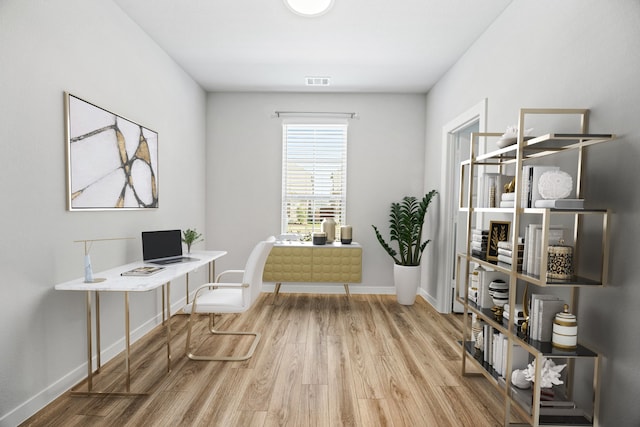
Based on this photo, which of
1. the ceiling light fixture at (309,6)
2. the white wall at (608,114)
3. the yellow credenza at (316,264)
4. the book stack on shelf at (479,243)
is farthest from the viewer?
the yellow credenza at (316,264)

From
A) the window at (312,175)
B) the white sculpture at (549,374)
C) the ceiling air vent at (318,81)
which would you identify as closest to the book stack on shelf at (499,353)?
the white sculpture at (549,374)

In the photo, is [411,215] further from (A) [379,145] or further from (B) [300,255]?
(B) [300,255]

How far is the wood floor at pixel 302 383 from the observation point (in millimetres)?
2051

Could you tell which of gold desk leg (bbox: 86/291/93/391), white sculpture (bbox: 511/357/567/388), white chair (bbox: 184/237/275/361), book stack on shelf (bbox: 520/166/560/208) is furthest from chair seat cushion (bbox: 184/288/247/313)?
book stack on shelf (bbox: 520/166/560/208)

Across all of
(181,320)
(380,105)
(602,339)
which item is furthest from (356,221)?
(602,339)

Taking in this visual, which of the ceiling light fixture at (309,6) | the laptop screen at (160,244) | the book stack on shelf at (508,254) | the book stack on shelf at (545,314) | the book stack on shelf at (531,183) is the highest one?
the ceiling light fixture at (309,6)

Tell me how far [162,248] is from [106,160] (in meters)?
0.94

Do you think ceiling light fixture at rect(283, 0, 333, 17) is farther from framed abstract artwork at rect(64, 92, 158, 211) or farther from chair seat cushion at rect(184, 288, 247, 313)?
chair seat cushion at rect(184, 288, 247, 313)

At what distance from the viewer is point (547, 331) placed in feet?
5.99

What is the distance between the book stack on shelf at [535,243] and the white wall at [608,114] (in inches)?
9.0

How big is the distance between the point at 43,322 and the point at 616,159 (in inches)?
131

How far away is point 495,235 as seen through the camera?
7.59 feet

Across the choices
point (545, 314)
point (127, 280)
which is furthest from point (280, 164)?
point (545, 314)

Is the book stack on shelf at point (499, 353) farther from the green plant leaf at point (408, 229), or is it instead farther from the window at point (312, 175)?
the window at point (312, 175)
